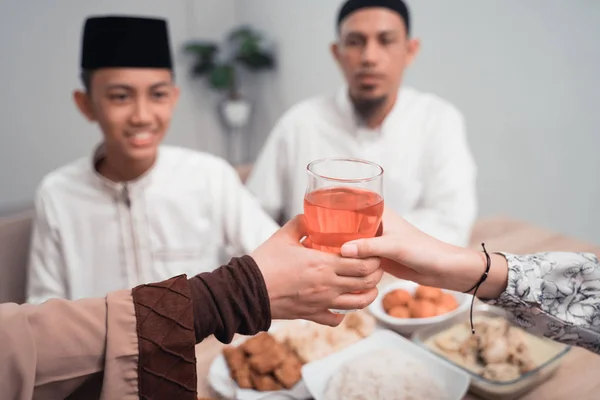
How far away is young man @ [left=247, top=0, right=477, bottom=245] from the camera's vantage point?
77.4 inches

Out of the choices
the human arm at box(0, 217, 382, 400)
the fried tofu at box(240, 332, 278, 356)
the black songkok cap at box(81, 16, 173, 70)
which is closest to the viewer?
the human arm at box(0, 217, 382, 400)

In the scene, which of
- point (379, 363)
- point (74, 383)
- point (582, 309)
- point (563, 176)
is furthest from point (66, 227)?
point (563, 176)

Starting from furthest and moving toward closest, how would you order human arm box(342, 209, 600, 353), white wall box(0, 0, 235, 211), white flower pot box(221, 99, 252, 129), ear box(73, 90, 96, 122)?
1. white flower pot box(221, 99, 252, 129)
2. white wall box(0, 0, 235, 211)
3. ear box(73, 90, 96, 122)
4. human arm box(342, 209, 600, 353)

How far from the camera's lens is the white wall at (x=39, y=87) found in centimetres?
316

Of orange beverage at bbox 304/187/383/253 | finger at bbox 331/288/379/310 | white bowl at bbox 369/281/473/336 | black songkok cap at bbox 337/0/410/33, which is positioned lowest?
white bowl at bbox 369/281/473/336

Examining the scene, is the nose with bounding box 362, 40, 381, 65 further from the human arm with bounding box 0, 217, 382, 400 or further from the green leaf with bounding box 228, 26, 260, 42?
the green leaf with bounding box 228, 26, 260, 42

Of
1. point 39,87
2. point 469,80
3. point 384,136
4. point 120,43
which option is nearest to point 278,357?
point 120,43

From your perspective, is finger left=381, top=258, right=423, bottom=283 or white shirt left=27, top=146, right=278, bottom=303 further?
white shirt left=27, top=146, right=278, bottom=303

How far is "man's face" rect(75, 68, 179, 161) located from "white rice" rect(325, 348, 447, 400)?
900 mm

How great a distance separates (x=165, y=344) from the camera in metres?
0.74

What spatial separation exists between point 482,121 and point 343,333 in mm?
2119

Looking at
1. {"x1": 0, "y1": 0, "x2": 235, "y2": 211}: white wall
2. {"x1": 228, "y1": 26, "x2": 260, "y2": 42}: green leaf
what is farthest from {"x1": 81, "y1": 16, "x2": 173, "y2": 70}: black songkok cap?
{"x1": 228, "y1": 26, "x2": 260, "y2": 42}: green leaf

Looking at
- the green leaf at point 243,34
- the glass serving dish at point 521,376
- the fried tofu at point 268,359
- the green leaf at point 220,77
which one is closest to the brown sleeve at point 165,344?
the fried tofu at point 268,359

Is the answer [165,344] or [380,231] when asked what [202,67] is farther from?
[165,344]
